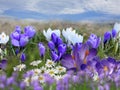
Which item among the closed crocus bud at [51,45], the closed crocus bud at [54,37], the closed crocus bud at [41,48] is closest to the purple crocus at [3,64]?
the closed crocus bud at [41,48]

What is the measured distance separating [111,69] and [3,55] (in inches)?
86.4

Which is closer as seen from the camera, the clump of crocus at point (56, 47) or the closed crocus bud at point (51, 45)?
the clump of crocus at point (56, 47)

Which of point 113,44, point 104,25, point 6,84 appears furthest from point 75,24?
point 6,84

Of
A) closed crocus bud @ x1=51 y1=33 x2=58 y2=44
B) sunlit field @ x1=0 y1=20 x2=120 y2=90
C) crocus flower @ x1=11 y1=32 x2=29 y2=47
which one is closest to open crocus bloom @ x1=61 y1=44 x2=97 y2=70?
sunlit field @ x1=0 y1=20 x2=120 y2=90

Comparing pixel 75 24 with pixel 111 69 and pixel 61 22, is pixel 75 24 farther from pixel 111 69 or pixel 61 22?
pixel 111 69

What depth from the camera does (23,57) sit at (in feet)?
16.6

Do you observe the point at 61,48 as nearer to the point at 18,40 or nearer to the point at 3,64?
the point at 3,64

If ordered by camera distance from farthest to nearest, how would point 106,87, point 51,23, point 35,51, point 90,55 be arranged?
point 51,23 → point 35,51 → point 90,55 → point 106,87

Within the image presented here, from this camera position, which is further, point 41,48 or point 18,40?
point 18,40

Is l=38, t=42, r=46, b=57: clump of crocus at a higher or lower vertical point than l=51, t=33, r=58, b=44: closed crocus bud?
lower

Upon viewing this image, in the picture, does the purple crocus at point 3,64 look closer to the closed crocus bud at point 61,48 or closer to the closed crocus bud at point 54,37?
the closed crocus bud at point 61,48

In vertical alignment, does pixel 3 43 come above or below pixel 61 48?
below

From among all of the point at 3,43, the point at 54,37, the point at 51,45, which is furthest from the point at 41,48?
the point at 3,43

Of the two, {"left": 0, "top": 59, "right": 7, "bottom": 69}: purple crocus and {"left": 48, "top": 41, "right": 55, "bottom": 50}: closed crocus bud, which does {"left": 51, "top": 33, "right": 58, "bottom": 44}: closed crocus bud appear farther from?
{"left": 0, "top": 59, "right": 7, "bottom": 69}: purple crocus
